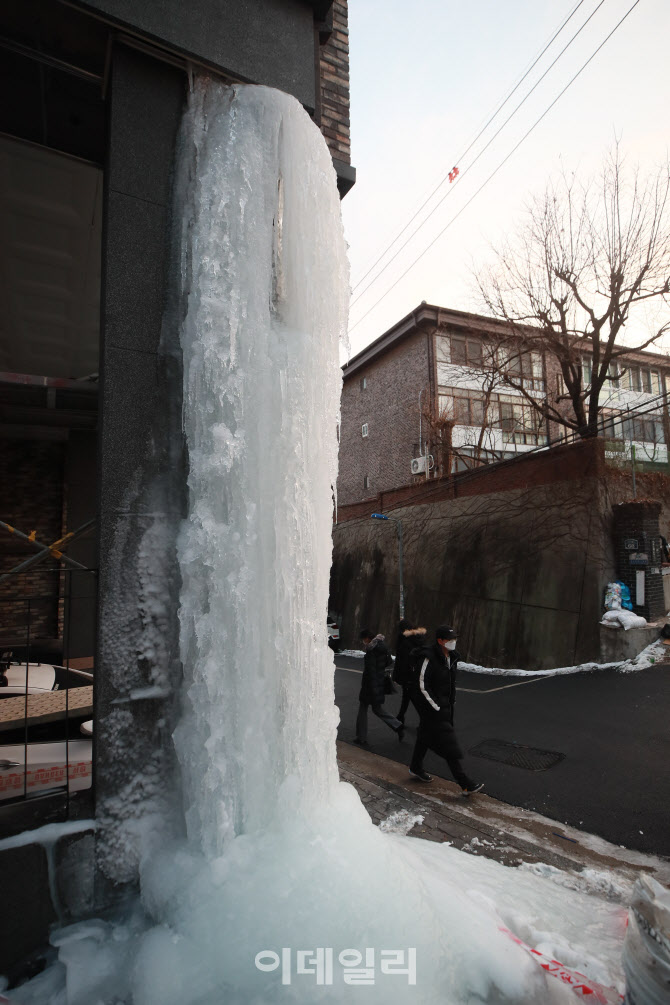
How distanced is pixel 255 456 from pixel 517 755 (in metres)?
5.64

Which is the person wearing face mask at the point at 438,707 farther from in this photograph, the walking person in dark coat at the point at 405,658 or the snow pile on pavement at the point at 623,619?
the snow pile on pavement at the point at 623,619

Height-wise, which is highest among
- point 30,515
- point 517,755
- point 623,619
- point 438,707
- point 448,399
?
point 448,399

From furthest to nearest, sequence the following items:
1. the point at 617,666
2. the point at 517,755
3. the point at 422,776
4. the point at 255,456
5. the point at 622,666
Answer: the point at 617,666, the point at 622,666, the point at 517,755, the point at 422,776, the point at 255,456

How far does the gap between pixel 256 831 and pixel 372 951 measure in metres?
0.80

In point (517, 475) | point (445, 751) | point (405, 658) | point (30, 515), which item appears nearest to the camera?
point (445, 751)

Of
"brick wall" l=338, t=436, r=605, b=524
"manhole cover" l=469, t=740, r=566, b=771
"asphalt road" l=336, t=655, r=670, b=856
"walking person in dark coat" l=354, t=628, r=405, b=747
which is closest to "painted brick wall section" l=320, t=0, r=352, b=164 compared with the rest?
"walking person in dark coat" l=354, t=628, r=405, b=747

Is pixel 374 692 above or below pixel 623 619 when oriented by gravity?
below

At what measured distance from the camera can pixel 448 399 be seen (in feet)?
68.8

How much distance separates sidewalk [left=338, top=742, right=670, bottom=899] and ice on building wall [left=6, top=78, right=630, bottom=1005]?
462 mm

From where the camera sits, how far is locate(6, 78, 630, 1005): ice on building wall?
2166 mm

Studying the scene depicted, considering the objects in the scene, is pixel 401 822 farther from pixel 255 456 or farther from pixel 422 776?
pixel 255 456

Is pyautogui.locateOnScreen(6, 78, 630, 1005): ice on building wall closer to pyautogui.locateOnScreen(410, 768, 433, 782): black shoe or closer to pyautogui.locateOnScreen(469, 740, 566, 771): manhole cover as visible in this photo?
pyautogui.locateOnScreen(410, 768, 433, 782): black shoe

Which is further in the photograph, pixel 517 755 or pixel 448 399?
pixel 448 399

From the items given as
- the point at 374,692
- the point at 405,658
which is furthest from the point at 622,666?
the point at 374,692
